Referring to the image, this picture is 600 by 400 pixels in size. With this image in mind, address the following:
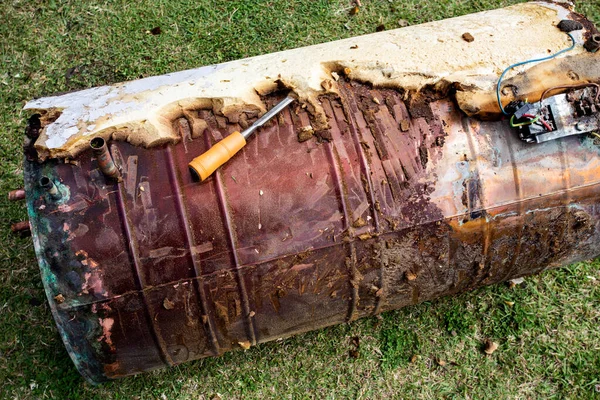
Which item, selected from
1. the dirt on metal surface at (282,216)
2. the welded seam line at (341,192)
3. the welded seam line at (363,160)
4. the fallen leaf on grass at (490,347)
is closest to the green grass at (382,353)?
the fallen leaf on grass at (490,347)

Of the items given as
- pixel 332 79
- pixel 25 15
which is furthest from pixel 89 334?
pixel 25 15

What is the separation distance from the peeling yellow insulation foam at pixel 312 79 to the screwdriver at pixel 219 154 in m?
0.13

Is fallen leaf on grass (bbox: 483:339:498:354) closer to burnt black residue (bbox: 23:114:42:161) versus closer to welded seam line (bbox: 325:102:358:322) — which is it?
welded seam line (bbox: 325:102:358:322)

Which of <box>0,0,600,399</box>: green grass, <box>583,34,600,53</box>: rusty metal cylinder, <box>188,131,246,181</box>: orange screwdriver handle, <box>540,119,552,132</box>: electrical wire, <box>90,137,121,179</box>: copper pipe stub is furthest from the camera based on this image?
→ <box>0,0,600,399</box>: green grass

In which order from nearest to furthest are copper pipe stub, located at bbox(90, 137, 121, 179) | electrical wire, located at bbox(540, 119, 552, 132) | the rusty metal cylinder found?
copper pipe stub, located at bbox(90, 137, 121, 179), electrical wire, located at bbox(540, 119, 552, 132), the rusty metal cylinder

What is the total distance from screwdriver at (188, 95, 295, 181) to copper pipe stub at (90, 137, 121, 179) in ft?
1.09

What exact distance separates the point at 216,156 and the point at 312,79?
0.64 meters

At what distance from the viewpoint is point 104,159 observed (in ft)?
7.01

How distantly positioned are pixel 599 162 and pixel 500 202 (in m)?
0.54

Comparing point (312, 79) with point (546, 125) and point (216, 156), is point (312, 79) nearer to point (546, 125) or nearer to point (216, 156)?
point (216, 156)

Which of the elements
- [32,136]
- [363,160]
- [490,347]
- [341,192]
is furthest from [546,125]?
[32,136]

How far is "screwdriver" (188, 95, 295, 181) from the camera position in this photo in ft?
7.24

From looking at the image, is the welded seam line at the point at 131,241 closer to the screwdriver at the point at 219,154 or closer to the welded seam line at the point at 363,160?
the screwdriver at the point at 219,154

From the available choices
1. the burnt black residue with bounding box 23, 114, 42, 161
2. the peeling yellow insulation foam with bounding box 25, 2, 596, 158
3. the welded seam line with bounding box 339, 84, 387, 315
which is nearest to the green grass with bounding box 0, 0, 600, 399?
the welded seam line with bounding box 339, 84, 387, 315
